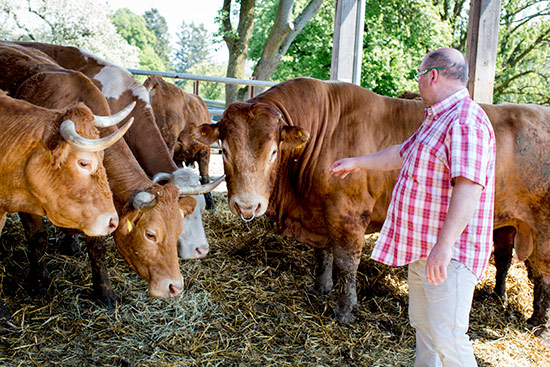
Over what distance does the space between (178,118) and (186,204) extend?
3.30 metres

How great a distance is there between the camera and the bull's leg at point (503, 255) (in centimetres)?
505

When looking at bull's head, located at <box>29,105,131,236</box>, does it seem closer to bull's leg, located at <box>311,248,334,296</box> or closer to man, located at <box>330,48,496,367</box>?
man, located at <box>330,48,496,367</box>

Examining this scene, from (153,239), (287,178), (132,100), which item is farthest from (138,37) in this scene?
(153,239)

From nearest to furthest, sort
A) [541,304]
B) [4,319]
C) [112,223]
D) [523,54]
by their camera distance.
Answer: [112,223] < [4,319] < [541,304] < [523,54]

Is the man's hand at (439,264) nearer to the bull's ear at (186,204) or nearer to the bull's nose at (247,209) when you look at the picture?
the bull's nose at (247,209)

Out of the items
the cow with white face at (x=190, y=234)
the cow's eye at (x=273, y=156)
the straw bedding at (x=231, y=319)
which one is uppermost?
the cow's eye at (x=273, y=156)

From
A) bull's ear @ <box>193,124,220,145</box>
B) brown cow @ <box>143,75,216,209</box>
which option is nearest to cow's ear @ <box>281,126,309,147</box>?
bull's ear @ <box>193,124,220,145</box>

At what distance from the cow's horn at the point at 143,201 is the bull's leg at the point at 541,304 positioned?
376 cm

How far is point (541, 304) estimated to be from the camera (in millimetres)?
4449

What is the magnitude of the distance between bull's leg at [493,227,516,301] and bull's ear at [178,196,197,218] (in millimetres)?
3457

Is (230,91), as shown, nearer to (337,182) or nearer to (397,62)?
(397,62)

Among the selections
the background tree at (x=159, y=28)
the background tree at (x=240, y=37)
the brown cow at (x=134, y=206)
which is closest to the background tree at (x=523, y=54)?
the background tree at (x=240, y=37)

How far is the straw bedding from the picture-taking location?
3.58m

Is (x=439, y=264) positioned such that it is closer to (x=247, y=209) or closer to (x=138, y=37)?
(x=247, y=209)
